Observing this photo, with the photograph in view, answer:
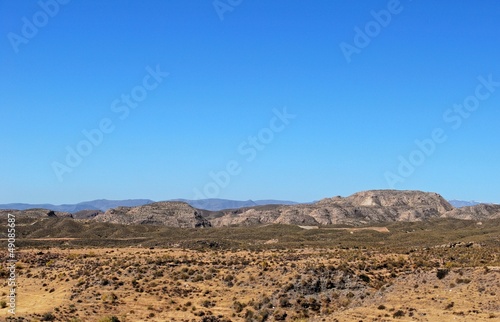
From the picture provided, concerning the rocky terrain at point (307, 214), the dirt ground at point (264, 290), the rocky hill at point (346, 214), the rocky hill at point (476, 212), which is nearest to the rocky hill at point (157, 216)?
the rocky terrain at point (307, 214)

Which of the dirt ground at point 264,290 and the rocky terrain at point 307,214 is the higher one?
the rocky terrain at point 307,214

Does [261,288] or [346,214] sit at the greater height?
[346,214]

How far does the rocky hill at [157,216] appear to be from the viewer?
156750 mm

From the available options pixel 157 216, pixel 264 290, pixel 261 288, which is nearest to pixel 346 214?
pixel 157 216

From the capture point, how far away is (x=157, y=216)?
16138 centimetres

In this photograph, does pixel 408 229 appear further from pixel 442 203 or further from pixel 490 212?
pixel 442 203

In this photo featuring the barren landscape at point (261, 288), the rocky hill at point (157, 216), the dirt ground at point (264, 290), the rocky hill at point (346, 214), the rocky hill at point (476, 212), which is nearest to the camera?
the dirt ground at point (264, 290)

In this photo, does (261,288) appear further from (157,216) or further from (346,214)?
(346,214)

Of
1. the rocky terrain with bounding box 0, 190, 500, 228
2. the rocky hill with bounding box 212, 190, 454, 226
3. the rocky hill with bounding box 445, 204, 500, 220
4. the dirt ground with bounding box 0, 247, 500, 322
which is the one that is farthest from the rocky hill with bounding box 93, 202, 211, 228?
Answer: the dirt ground with bounding box 0, 247, 500, 322

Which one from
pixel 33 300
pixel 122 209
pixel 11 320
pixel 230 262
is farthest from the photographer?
pixel 122 209

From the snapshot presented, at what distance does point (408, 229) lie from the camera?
124 m

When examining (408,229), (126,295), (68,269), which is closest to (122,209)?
(408,229)

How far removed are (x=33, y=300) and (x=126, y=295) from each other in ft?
23.6

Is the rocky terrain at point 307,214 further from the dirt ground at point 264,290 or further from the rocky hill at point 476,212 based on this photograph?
the dirt ground at point 264,290
